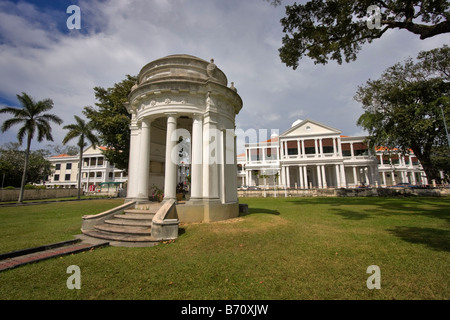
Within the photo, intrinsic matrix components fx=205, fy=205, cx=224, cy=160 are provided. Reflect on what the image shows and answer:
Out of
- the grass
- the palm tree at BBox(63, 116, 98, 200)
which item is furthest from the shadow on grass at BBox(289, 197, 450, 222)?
the palm tree at BBox(63, 116, 98, 200)

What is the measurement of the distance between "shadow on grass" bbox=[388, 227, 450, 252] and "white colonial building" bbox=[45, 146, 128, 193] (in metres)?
55.4

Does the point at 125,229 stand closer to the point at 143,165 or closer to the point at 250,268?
the point at 143,165

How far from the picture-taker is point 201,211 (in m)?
8.57

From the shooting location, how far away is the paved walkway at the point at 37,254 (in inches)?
169

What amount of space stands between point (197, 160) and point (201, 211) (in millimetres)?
2191

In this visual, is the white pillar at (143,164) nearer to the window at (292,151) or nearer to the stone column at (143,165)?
the stone column at (143,165)

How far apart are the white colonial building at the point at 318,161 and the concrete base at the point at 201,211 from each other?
32.9m

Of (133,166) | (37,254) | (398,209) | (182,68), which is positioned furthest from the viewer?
(398,209)

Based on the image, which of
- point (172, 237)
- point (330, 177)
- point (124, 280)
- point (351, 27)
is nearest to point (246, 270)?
point (124, 280)

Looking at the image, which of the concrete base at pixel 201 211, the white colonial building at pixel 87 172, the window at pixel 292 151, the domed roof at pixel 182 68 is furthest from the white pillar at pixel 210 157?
the white colonial building at pixel 87 172

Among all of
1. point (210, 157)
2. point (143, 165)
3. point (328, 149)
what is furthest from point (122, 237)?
point (328, 149)

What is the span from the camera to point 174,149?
8852 millimetres

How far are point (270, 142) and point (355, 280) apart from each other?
45194 millimetres
